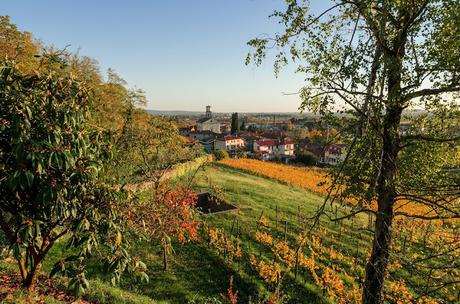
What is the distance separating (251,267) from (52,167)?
12069mm

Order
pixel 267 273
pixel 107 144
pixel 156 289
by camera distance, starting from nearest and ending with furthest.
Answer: pixel 107 144 < pixel 156 289 < pixel 267 273

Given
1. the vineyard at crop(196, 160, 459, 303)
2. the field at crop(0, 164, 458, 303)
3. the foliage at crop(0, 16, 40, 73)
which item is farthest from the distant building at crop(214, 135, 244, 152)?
the foliage at crop(0, 16, 40, 73)

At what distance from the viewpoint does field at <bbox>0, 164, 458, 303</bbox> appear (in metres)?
12.3

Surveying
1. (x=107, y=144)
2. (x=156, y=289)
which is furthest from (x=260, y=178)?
(x=107, y=144)

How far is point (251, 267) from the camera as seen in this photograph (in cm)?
1526

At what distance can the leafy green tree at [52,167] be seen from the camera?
471 centimetres

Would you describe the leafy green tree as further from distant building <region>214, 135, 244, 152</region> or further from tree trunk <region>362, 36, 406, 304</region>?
distant building <region>214, 135, 244, 152</region>

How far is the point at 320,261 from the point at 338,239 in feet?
12.4

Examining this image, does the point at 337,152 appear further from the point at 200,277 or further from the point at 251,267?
the point at 251,267

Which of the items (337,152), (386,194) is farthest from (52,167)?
(386,194)

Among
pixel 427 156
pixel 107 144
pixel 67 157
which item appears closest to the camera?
pixel 67 157

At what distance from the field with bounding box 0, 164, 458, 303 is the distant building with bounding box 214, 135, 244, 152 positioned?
61.1 meters

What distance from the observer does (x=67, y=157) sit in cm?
479

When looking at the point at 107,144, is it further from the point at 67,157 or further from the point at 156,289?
the point at 156,289
